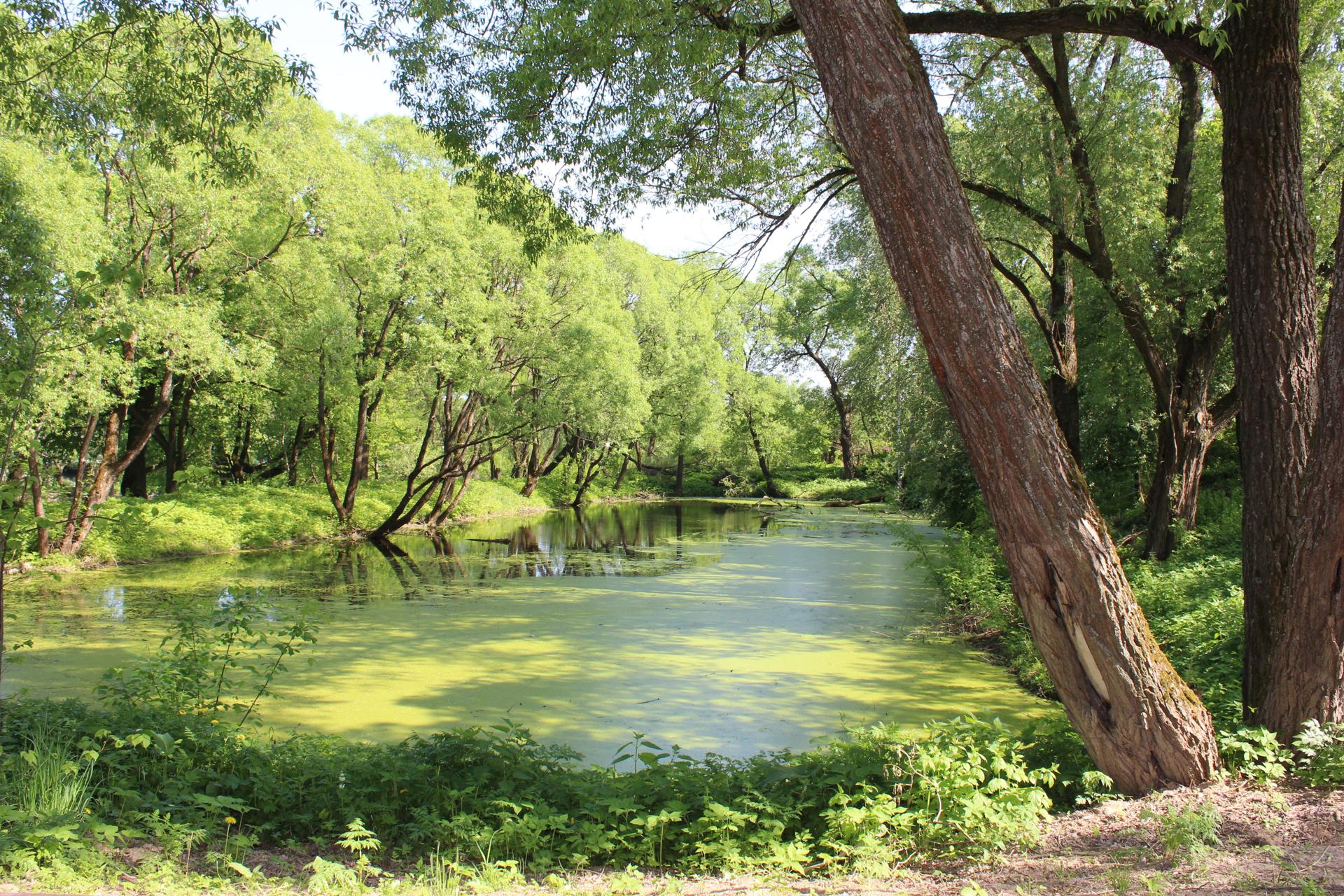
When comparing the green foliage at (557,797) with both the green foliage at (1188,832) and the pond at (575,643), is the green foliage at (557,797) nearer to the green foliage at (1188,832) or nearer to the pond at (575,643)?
the green foliage at (1188,832)

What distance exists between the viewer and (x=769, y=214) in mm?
7758

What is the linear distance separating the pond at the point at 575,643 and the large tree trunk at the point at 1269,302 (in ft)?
7.75

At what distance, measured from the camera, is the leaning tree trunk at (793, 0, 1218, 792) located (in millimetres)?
3197

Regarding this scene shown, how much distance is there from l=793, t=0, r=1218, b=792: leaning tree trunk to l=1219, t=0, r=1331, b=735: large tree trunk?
764mm

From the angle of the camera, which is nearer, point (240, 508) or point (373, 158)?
point (240, 508)

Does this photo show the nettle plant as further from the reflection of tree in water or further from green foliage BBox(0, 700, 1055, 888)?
the reflection of tree in water

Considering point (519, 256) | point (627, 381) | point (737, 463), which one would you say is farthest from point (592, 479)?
point (519, 256)

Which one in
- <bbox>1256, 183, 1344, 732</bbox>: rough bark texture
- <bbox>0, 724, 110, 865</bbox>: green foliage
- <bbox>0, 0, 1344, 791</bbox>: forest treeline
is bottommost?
<bbox>0, 724, 110, 865</bbox>: green foliage

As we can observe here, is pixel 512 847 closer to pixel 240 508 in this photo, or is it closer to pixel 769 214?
pixel 769 214

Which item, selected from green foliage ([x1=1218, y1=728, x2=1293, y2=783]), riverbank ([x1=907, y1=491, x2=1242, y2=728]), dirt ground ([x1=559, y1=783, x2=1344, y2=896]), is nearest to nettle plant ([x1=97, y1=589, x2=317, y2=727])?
dirt ground ([x1=559, y1=783, x2=1344, y2=896])

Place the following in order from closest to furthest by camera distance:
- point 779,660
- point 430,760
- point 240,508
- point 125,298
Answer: point 430,760 → point 779,660 → point 125,298 → point 240,508

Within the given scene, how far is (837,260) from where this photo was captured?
16516 mm

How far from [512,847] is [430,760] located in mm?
955

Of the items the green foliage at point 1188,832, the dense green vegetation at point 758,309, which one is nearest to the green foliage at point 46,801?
the dense green vegetation at point 758,309
